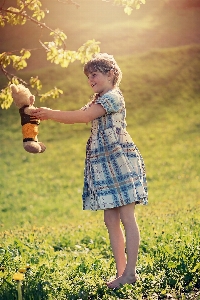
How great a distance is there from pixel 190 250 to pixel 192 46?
18095 mm

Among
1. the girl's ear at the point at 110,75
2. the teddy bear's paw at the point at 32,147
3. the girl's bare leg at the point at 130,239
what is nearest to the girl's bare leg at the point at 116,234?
the girl's bare leg at the point at 130,239

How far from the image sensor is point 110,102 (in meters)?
3.70

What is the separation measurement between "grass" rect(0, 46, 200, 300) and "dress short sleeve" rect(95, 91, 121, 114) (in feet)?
3.90

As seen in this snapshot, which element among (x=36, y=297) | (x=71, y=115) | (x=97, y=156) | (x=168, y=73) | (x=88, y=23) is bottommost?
(x=36, y=297)

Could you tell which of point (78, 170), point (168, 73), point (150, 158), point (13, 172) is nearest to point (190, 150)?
point (150, 158)

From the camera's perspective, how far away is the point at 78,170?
13.2 metres

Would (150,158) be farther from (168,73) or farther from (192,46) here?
(192,46)

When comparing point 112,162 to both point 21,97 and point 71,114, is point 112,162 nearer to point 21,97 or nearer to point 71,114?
point 71,114

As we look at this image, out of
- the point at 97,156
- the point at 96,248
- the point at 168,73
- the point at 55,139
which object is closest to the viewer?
the point at 97,156

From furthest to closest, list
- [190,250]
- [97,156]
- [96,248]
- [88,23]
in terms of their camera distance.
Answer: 1. [88,23]
2. [96,248]
3. [190,250]
4. [97,156]

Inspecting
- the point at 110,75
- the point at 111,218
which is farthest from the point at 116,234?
the point at 110,75

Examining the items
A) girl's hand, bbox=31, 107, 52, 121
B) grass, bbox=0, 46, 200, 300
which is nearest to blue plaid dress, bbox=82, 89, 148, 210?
girl's hand, bbox=31, 107, 52, 121

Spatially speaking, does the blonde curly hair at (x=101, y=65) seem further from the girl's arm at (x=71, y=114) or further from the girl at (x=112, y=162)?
the girl's arm at (x=71, y=114)

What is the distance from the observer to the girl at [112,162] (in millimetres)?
3705
